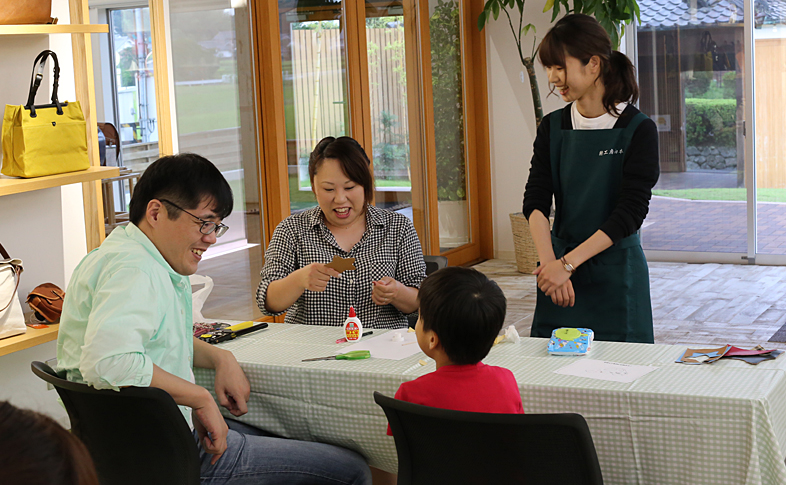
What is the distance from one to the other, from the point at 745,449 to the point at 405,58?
15.8 ft

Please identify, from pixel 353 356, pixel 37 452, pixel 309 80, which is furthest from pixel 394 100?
pixel 37 452

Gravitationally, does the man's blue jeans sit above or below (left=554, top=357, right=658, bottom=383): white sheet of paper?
below

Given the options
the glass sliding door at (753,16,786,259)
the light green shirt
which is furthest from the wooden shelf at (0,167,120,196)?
the glass sliding door at (753,16,786,259)

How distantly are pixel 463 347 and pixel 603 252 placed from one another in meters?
0.90

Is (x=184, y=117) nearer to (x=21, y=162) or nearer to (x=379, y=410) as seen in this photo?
(x=21, y=162)

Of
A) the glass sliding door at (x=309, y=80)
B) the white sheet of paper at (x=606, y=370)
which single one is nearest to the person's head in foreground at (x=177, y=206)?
the white sheet of paper at (x=606, y=370)

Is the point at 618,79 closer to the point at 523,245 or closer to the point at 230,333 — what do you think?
the point at 230,333

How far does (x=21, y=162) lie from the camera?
2832 millimetres

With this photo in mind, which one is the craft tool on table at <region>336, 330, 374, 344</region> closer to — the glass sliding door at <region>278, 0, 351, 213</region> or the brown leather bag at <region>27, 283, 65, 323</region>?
the brown leather bag at <region>27, 283, 65, 323</region>

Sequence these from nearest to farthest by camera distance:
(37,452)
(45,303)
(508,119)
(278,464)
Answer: (37,452) < (278,464) < (45,303) < (508,119)

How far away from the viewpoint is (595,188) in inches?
93.0

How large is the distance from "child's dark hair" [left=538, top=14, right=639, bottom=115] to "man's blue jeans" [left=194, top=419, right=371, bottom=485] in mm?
1265

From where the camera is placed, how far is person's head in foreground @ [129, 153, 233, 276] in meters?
1.75

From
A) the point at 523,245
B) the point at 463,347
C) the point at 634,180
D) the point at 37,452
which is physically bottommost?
the point at 523,245
